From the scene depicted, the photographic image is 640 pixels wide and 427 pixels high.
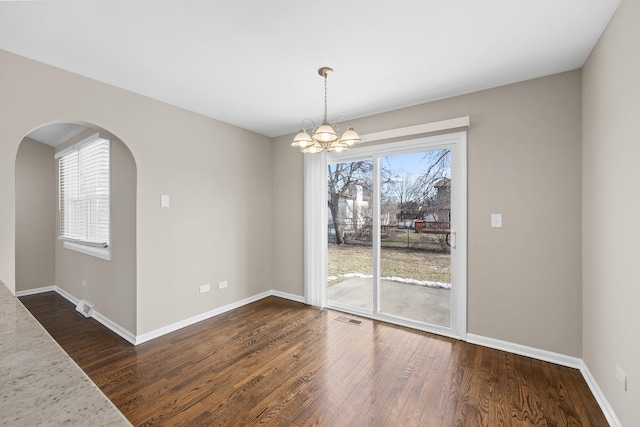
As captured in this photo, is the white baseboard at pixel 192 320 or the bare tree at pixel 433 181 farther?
the bare tree at pixel 433 181

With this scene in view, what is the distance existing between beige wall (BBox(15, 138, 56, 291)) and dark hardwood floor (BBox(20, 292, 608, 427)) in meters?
2.05

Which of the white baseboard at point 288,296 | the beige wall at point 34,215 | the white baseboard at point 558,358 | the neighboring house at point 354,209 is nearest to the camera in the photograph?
the white baseboard at point 558,358

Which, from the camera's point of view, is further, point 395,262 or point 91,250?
point 91,250

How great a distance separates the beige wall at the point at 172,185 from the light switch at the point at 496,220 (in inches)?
124

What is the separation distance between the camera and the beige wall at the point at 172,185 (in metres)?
2.28

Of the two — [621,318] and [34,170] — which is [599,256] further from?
[34,170]

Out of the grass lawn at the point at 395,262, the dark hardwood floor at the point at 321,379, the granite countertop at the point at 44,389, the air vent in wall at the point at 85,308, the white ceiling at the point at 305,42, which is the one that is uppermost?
the white ceiling at the point at 305,42

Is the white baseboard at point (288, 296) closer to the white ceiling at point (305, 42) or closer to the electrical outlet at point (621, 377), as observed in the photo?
the white ceiling at point (305, 42)

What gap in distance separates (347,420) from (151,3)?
297 centimetres

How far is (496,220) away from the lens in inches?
111

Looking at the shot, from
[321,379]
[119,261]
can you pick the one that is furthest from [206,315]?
[321,379]

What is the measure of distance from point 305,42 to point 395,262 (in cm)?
264

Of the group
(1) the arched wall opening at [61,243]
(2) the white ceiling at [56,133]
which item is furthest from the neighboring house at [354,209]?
(2) the white ceiling at [56,133]

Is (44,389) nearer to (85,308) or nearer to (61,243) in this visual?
(85,308)
